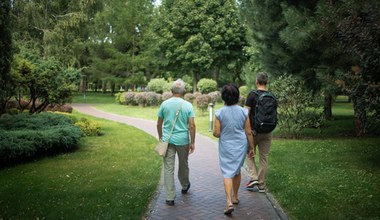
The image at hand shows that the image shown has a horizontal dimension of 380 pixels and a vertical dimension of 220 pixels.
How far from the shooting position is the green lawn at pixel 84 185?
5.76 m

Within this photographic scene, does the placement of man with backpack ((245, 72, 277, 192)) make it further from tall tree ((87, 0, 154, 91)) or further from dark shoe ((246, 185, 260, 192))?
tall tree ((87, 0, 154, 91))

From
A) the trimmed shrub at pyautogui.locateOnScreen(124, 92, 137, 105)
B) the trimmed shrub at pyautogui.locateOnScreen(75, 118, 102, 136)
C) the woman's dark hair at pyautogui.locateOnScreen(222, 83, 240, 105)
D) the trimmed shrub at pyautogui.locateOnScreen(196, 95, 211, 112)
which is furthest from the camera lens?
the trimmed shrub at pyautogui.locateOnScreen(124, 92, 137, 105)

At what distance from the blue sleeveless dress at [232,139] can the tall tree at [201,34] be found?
32.7 meters

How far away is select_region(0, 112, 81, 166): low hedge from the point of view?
8894 mm

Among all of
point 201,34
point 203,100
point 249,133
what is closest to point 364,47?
point 249,133

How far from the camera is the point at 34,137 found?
9469mm

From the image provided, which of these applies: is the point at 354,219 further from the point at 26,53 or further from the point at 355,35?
the point at 26,53

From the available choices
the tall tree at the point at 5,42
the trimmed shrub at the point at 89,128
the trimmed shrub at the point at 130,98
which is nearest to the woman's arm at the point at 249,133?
the tall tree at the point at 5,42

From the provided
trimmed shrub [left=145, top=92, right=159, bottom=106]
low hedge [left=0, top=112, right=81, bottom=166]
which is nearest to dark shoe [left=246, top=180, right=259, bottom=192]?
low hedge [left=0, top=112, right=81, bottom=166]

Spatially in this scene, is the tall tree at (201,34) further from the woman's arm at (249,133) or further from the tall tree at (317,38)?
the woman's arm at (249,133)

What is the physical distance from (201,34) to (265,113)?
33.4 m

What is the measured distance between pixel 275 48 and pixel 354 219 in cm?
837

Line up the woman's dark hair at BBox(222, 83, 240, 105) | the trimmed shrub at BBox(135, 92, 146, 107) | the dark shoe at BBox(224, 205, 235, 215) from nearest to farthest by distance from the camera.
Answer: the dark shoe at BBox(224, 205, 235, 215) → the woman's dark hair at BBox(222, 83, 240, 105) → the trimmed shrub at BBox(135, 92, 146, 107)

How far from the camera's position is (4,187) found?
23.5 feet
